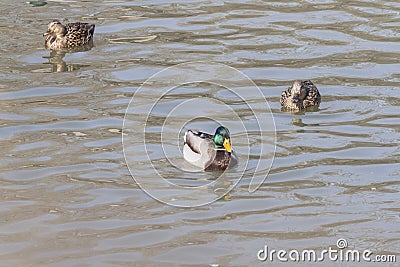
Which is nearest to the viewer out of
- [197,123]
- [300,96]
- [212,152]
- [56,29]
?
[212,152]

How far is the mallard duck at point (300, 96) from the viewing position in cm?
1192

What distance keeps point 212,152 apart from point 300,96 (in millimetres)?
1698

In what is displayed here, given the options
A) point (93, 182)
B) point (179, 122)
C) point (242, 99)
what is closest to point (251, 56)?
point (242, 99)

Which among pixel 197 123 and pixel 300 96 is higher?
pixel 300 96

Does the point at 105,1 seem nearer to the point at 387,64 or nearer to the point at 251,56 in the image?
the point at 251,56

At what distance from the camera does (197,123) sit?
11961mm

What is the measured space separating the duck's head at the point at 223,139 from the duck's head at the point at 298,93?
137cm

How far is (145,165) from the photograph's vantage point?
10469 mm

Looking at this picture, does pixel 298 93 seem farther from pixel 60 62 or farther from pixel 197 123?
pixel 60 62

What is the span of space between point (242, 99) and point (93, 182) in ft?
10.6

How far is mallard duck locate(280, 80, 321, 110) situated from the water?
0.47 ft

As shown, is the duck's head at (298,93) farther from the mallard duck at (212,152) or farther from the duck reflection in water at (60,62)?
the duck reflection in water at (60,62)

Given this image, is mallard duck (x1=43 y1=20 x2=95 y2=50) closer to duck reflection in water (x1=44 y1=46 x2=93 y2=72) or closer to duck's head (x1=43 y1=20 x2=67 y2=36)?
duck's head (x1=43 y1=20 x2=67 y2=36)

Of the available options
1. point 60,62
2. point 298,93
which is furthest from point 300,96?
point 60,62
